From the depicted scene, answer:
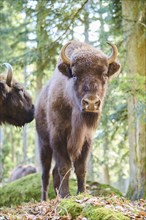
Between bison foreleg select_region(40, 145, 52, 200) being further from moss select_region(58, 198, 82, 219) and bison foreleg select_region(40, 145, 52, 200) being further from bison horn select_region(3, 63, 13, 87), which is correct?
moss select_region(58, 198, 82, 219)

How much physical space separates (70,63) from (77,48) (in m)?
0.74

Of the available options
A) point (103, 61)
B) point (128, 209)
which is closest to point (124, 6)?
point (103, 61)

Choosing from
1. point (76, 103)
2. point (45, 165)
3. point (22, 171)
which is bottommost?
point (22, 171)

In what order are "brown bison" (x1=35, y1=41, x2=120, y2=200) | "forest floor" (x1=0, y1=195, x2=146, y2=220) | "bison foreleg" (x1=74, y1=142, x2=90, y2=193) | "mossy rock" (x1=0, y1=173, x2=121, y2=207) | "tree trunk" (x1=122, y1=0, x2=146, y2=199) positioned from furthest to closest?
"mossy rock" (x1=0, y1=173, x2=121, y2=207) → "tree trunk" (x1=122, y1=0, x2=146, y2=199) → "bison foreleg" (x1=74, y1=142, x2=90, y2=193) → "brown bison" (x1=35, y1=41, x2=120, y2=200) → "forest floor" (x1=0, y1=195, x2=146, y2=220)

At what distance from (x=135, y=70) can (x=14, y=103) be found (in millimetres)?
3866

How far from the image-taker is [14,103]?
10.0 metres

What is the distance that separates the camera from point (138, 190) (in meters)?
11.6

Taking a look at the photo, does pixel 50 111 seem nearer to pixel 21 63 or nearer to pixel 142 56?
pixel 142 56

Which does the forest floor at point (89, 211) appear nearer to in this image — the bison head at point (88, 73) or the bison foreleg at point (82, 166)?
the bison head at point (88, 73)

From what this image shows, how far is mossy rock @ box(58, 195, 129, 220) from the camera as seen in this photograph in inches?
190

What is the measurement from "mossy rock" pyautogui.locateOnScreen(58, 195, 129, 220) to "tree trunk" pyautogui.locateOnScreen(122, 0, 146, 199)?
6110 mm

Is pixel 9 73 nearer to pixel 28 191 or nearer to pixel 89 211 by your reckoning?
pixel 28 191

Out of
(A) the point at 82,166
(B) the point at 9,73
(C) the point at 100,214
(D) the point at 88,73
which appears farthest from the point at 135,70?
(C) the point at 100,214

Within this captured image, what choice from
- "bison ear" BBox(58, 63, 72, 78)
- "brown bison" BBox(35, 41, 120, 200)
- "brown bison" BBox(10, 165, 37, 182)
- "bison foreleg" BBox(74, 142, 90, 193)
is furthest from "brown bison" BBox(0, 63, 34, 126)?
"brown bison" BBox(10, 165, 37, 182)
